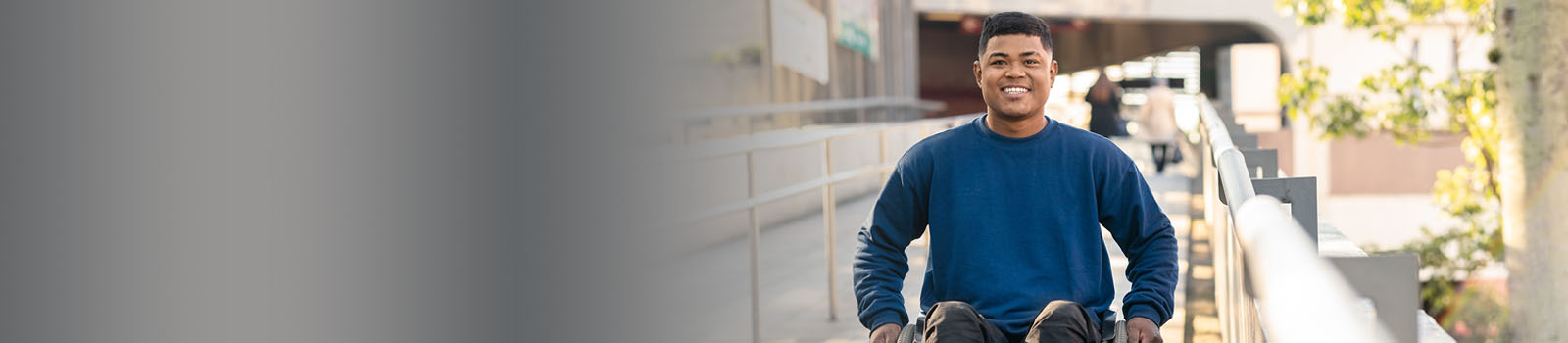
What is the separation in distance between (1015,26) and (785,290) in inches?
173

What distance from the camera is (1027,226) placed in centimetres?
230

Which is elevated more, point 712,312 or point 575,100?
point 575,100

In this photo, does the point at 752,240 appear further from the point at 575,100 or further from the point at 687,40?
the point at 687,40

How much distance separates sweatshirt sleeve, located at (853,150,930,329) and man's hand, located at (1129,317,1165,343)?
1.10ft

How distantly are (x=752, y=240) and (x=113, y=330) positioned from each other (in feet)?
11.3

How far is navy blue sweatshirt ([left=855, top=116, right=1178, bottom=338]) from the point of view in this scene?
2.29 m

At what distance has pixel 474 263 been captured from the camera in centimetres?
144

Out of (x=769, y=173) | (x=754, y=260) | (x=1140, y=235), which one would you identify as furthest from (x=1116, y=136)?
(x=1140, y=235)

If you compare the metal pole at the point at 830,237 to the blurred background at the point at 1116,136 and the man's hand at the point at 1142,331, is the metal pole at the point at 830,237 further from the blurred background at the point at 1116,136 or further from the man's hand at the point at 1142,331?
the man's hand at the point at 1142,331

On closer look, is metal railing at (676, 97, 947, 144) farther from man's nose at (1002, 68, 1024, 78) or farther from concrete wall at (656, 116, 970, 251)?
man's nose at (1002, 68, 1024, 78)

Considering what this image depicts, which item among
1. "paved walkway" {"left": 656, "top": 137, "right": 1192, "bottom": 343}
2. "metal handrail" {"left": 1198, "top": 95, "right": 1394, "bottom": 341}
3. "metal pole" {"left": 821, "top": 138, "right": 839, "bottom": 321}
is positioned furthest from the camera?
"metal pole" {"left": 821, "top": 138, "right": 839, "bottom": 321}

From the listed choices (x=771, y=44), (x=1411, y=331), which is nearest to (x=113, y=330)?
(x=1411, y=331)

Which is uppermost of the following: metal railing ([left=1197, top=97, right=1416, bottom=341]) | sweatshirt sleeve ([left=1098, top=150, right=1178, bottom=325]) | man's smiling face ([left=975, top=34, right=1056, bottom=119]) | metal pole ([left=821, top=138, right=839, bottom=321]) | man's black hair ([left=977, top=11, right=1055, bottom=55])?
man's black hair ([left=977, top=11, right=1055, bottom=55])

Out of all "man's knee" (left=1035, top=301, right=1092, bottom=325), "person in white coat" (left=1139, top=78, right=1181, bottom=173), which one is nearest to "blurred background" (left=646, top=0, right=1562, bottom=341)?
"person in white coat" (left=1139, top=78, right=1181, bottom=173)
